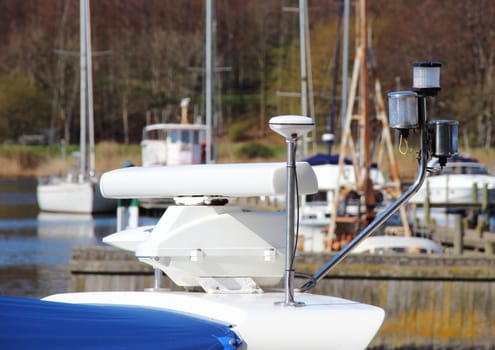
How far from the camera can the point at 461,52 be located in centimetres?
7225

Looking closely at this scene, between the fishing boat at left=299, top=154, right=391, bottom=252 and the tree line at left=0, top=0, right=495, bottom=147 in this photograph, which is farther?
the tree line at left=0, top=0, right=495, bottom=147

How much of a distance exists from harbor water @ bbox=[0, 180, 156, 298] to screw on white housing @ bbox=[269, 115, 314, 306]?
12965mm

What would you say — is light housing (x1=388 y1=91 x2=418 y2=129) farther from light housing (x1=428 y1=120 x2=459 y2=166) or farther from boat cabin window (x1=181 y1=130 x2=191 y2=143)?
boat cabin window (x1=181 y1=130 x2=191 y2=143)

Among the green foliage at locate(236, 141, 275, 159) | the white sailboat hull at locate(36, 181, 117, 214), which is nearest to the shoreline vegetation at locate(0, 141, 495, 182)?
the green foliage at locate(236, 141, 275, 159)

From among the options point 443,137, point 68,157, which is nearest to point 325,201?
point 443,137

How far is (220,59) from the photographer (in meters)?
85.0

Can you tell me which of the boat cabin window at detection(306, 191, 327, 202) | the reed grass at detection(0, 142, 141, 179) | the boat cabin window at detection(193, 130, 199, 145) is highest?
the boat cabin window at detection(193, 130, 199, 145)

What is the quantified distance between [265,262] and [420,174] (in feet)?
3.20

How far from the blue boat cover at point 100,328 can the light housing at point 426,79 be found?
163 cm

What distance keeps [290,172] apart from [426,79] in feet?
2.94

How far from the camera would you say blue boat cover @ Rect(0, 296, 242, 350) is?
5168 mm

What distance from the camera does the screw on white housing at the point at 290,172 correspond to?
6062 millimetres

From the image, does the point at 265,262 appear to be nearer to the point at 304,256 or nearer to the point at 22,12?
the point at 304,256

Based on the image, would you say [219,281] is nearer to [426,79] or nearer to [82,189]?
[426,79]
